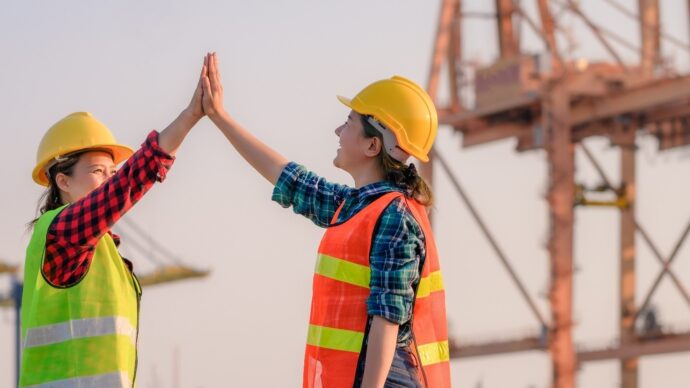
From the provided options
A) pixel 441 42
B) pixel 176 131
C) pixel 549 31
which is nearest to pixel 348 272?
pixel 176 131

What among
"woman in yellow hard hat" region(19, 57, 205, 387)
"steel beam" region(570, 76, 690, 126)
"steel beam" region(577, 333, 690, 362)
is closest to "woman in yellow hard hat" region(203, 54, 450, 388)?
"woman in yellow hard hat" region(19, 57, 205, 387)

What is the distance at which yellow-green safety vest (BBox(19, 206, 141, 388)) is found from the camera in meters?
5.29

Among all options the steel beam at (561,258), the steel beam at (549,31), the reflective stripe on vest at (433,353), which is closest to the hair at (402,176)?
the reflective stripe on vest at (433,353)

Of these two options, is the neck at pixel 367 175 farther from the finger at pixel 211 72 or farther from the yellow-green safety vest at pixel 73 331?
the yellow-green safety vest at pixel 73 331

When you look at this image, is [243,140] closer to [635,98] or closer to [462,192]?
[635,98]

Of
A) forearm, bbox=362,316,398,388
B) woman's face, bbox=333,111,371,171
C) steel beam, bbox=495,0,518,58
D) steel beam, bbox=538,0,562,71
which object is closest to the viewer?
forearm, bbox=362,316,398,388

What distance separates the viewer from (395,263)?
494 centimetres

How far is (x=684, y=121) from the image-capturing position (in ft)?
100

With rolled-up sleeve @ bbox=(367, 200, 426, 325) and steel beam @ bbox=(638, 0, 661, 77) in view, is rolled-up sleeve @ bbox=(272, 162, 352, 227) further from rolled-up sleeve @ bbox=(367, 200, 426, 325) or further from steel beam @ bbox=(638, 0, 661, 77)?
steel beam @ bbox=(638, 0, 661, 77)

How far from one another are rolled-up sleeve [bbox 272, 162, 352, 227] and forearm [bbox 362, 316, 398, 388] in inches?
30.2

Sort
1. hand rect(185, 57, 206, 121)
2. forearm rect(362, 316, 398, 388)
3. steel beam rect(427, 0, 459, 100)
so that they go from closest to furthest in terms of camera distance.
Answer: forearm rect(362, 316, 398, 388), hand rect(185, 57, 206, 121), steel beam rect(427, 0, 459, 100)

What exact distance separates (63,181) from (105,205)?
0.47 meters

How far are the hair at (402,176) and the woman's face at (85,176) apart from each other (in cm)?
85

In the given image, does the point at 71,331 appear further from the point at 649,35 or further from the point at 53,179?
the point at 649,35
